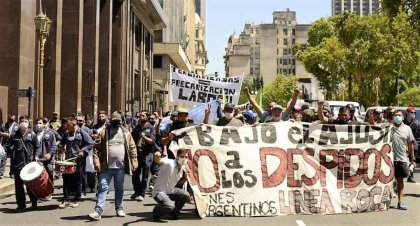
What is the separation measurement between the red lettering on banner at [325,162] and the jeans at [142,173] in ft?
12.6

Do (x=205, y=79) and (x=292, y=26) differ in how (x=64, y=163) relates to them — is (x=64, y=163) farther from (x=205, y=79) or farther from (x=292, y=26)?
(x=292, y=26)

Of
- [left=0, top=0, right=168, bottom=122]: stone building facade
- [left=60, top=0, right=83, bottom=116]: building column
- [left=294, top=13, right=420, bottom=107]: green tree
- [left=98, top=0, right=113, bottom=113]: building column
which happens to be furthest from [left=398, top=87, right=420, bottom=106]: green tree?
[left=60, top=0, right=83, bottom=116]: building column

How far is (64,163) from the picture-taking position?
11.1m

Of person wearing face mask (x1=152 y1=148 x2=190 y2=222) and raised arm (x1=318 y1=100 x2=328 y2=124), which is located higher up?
raised arm (x1=318 y1=100 x2=328 y2=124)

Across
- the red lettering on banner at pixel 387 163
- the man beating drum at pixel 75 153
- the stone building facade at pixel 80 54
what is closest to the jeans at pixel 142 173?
the man beating drum at pixel 75 153

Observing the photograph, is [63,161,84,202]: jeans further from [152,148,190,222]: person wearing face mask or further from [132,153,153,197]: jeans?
[152,148,190,222]: person wearing face mask

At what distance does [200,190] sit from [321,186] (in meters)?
2.07

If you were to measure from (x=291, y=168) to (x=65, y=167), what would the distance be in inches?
161

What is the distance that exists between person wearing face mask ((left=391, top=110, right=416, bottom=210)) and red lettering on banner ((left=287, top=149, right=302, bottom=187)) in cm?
206

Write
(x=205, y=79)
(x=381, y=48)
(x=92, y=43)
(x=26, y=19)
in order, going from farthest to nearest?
(x=381, y=48)
(x=92, y=43)
(x=26, y=19)
(x=205, y=79)

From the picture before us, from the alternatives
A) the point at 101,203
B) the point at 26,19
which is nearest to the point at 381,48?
the point at 26,19

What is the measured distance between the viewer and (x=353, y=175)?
10570mm

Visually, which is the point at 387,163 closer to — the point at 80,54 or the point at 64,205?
the point at 64,205

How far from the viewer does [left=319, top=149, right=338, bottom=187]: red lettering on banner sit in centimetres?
1043
